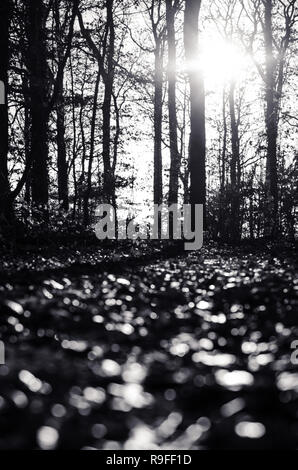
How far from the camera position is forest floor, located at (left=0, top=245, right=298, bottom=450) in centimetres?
177

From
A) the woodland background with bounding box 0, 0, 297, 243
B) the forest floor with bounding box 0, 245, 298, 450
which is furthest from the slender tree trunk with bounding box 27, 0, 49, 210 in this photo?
the forest floor with bounding box 0, 245, 298, 450

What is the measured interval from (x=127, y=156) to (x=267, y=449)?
2648 centimetres

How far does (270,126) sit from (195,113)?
848cm

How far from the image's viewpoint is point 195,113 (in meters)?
14.9

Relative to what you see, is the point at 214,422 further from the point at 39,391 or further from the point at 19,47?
the point at 19,47

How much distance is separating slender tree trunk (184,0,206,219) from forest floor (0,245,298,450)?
9.49m

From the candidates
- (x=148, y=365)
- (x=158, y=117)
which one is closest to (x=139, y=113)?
(x=158, y=117)

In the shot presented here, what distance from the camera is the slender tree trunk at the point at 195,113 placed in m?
14.8

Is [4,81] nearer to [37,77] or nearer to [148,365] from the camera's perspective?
[37,77]

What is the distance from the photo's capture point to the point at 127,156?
27734 millimetres

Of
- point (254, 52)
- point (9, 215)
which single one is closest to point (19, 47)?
point (9, 215)

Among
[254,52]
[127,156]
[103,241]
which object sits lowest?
[103,241]

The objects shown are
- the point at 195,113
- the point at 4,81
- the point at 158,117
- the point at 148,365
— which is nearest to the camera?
the point at 148,365
